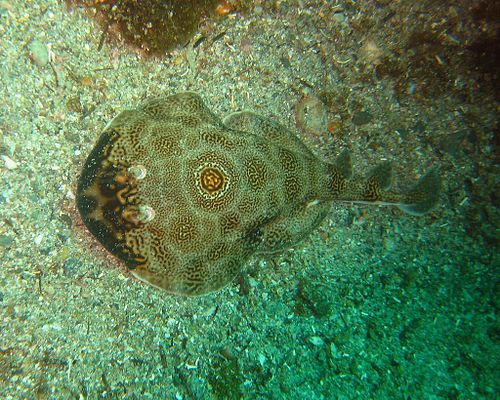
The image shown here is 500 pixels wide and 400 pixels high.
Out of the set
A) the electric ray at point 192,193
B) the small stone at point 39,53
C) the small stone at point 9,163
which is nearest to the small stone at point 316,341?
the electric ray at point 192,193

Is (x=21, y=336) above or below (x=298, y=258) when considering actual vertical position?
above

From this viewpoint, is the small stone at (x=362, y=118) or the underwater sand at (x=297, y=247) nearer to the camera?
the underwater sand at (x=297, y=247)

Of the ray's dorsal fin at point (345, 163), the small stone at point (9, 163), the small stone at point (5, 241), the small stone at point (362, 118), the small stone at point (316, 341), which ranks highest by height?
the small stone at point (9, 163)

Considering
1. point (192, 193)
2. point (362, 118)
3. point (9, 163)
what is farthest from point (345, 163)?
point (9, 163)

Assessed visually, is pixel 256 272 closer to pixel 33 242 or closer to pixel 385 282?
pixel 385 282

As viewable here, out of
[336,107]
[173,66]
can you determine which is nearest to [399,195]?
[336,107]

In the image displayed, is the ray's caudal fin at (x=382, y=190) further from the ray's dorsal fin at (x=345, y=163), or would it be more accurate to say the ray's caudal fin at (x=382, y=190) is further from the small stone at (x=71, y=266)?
the small stone at (x=71, y=266)
